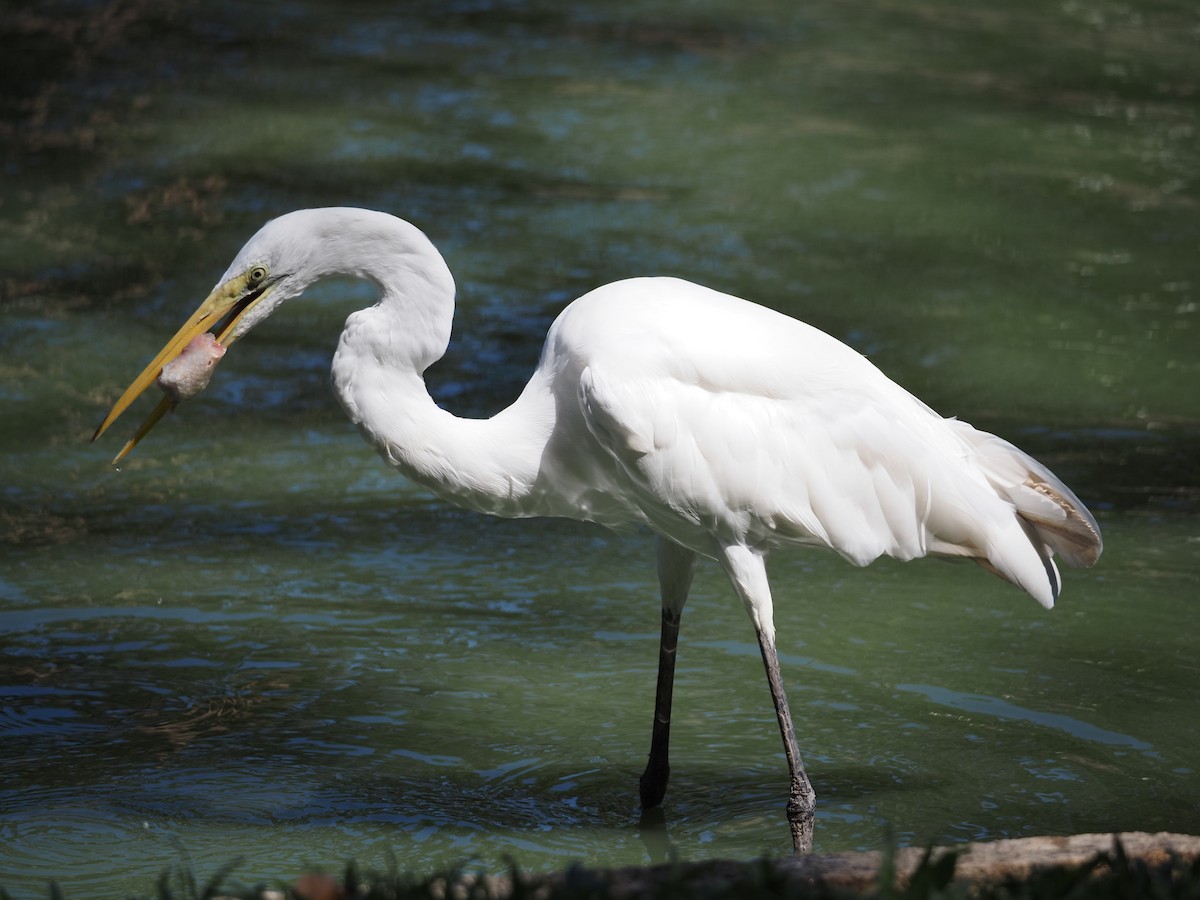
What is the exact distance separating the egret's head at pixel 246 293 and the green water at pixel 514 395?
100 centimetres

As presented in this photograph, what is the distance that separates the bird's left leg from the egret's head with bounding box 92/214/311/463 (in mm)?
1133

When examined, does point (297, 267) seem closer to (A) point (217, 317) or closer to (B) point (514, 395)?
(A) point (217, 317)

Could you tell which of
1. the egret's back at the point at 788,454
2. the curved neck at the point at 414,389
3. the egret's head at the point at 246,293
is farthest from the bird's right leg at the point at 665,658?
the egret's head at the point at 246,293

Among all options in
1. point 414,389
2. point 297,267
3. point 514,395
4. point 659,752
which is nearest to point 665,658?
point 659,752

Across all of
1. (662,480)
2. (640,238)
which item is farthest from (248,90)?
(662,480)

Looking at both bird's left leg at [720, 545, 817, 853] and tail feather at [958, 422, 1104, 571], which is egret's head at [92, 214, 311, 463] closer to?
bird's left leg at [720, 545, 817, 853]

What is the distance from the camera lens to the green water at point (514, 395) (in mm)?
3807

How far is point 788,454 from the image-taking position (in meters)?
3.71

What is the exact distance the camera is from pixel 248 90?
1010cm

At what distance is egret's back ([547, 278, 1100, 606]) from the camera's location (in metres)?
3.60

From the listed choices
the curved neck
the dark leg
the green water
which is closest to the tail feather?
the green water

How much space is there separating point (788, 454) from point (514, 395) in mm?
3105

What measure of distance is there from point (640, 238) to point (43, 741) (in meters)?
4.86

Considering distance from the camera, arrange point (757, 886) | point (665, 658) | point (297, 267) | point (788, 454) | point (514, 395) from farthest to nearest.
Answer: point (514, 395), point (665, 658), point (788, 454), point (297, 267), point (757, 886)
